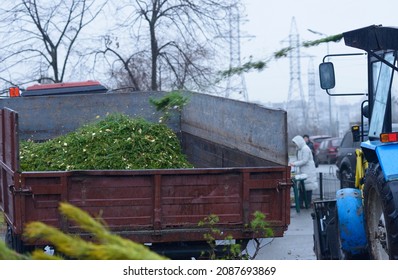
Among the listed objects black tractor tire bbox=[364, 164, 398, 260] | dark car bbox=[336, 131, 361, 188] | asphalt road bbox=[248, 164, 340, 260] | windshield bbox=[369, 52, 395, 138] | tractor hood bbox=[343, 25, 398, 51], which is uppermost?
tractor hood bbox=[343, 25, 398, 51]

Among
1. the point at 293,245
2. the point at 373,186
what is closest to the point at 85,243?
the point at 373,186

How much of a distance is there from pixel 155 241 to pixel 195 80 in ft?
32.0

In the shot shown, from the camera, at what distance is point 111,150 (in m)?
7.49

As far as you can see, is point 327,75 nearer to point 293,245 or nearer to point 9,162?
point 9,162

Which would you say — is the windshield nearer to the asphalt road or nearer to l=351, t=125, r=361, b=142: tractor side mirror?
the asphalt road

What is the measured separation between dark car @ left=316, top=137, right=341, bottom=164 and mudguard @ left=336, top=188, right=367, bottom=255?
28.1 meters

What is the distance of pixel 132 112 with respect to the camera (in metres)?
9.66

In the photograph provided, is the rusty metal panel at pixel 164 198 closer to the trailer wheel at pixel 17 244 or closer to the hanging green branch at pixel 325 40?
the trailer wheel at pixel 17 244

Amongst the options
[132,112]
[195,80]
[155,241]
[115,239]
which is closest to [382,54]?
[155,241]

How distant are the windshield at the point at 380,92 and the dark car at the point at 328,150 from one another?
28.0m

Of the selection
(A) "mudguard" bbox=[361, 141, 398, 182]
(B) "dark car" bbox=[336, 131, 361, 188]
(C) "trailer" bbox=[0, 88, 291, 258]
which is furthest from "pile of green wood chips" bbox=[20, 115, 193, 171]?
(B) "dark car" bbox=[336, 131, 361, 188]

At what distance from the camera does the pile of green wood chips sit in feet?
24.3

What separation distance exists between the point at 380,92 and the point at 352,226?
1.16 meters
